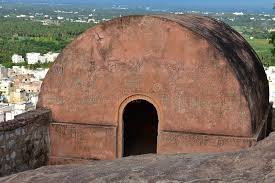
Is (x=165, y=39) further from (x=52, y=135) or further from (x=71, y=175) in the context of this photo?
(x=71, y=175)

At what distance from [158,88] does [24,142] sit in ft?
6.80

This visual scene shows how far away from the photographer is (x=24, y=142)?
27.8 feet

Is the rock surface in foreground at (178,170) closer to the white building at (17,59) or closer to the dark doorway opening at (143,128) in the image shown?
the dark doorway opening at (143,128)

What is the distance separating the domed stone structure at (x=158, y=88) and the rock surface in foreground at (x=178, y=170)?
4.38m

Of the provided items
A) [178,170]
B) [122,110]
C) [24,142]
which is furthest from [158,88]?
[178,170]

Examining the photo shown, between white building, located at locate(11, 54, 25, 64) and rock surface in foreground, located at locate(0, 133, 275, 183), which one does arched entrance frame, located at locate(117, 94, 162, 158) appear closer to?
rock surface in foreground, located at locate(0, 133, 275, 183)

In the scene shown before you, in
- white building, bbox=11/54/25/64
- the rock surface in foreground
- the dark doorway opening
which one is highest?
the rock surface in foreground

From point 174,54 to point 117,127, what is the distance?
142 cm

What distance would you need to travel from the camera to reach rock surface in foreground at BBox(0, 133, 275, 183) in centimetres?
308

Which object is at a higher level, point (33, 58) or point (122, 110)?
point (122, 110)

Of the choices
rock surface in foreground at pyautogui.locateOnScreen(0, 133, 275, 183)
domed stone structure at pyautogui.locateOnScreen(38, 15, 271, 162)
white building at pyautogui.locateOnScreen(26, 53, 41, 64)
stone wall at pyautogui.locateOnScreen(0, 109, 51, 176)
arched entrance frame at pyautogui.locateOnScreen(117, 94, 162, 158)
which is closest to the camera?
rock surface in foreground at pyautogui.locateOnScreen(0, 133, 275, 183)

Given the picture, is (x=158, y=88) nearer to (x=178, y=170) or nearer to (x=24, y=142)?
(x=24, y=142)

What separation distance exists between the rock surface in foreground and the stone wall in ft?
13.9

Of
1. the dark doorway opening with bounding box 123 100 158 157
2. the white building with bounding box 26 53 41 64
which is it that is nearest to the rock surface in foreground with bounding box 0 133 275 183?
the dark doorway opening with bounding box 123 100 158 157
